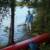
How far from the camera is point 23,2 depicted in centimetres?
302

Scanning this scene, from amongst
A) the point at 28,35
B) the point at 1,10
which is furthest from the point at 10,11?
the point at 28,35

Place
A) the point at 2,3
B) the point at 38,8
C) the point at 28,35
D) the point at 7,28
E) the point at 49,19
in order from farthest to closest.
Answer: the point at 7,28 < the point at 2,3 < the point at 28,35 < the point at 38,8 < the point at 49,19

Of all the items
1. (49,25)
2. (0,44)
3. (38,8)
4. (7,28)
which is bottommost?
(0,44)

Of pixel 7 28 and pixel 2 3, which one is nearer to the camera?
pixel 2 3

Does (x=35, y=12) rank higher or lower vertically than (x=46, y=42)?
higher

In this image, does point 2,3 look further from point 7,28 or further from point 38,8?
point 38,8

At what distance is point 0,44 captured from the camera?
3.48 meters

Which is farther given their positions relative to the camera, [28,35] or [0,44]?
[0,44]

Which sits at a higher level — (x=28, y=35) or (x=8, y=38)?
(x=28, y=35)

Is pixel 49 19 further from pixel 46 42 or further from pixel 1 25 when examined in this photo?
pixel 1 25

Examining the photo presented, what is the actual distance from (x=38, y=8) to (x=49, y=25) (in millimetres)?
261

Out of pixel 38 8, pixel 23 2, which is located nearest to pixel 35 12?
pixel 38 8

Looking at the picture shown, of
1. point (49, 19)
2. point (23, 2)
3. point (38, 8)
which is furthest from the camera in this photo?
point (23, 2)

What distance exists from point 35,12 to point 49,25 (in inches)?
11.6
